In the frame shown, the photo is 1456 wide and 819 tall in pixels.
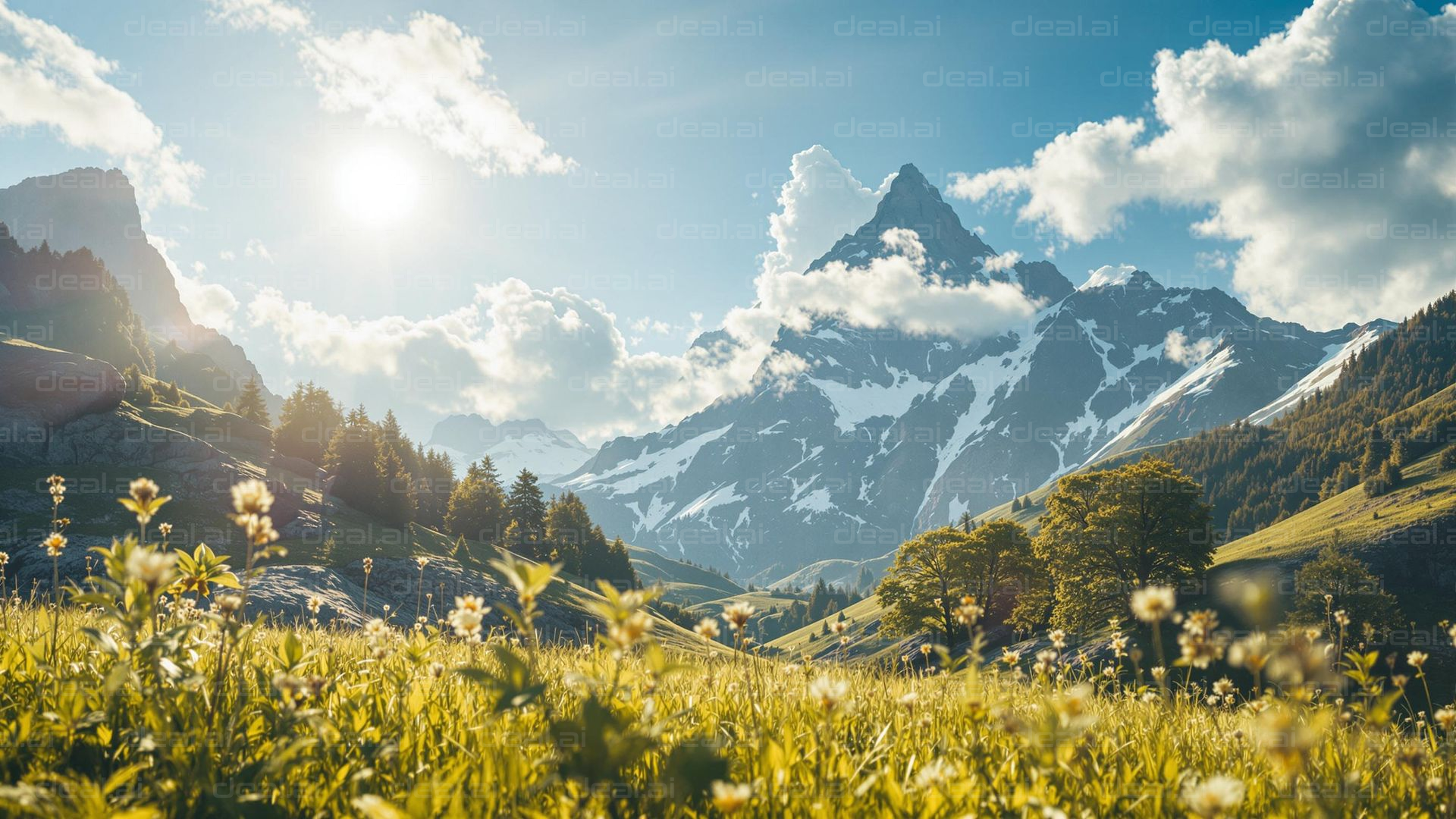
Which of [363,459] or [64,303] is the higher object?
[64,303]

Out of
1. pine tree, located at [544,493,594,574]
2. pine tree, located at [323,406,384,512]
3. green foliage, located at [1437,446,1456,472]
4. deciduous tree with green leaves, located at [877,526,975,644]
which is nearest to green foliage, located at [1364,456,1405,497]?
green foliage, located at [1437,446,1456,472]

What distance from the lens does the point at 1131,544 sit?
4934 centimetres

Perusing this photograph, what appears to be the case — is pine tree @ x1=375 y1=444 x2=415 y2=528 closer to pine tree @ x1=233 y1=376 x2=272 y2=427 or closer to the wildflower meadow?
pine tree @ x1=233 y1=376 x2=272 y2=427

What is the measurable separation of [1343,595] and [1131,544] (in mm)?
13236

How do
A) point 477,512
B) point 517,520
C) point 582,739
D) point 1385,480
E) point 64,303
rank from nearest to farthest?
point 582,739, point 477,512, point 517,520, point 1385,480, point 64,303

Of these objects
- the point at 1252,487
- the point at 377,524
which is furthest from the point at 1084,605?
the point at 1252,487

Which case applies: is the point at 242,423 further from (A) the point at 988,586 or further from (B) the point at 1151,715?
(B) the point at 1151,715

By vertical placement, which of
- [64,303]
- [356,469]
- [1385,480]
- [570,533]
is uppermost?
[64,303]

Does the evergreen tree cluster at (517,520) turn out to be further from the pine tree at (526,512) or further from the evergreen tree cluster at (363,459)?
the evergreen tree cluster at (363,459)

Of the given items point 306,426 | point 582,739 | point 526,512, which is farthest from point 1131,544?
point 306,426

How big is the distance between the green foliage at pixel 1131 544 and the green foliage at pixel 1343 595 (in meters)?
6.42

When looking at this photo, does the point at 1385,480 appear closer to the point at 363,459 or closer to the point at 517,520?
the point at 517,520

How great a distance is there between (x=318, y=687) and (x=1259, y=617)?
3510mm

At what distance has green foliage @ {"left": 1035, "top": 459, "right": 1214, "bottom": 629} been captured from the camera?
48.7m
